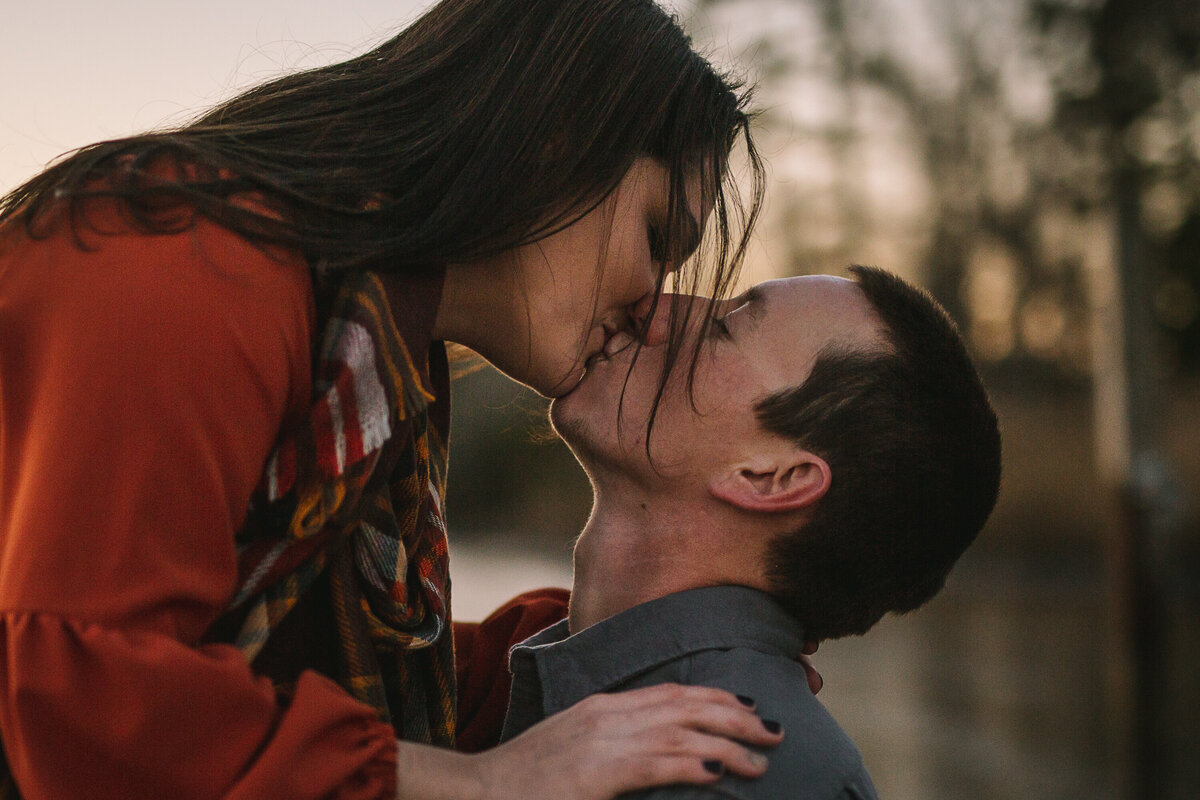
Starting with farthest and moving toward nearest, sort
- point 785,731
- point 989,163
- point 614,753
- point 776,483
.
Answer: point 989,163, point 776,483, point 785,731, point 614,753

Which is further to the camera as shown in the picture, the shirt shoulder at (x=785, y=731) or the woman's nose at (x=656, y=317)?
the woman's nose at (x=656, y=317)

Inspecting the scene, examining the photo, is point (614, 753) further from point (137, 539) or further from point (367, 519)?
point (137, 539)

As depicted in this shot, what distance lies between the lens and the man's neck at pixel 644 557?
192cm

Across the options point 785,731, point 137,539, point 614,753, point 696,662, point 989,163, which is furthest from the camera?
point 989,163

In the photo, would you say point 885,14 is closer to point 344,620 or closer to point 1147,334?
point 1147,334

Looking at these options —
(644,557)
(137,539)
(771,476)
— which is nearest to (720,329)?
(771,476)

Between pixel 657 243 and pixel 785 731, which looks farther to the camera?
pixel 657 243

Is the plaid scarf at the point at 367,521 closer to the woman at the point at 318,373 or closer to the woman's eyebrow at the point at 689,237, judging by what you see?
the woman at the point at 318,373

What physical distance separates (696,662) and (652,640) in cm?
8

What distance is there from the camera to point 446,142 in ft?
5.37

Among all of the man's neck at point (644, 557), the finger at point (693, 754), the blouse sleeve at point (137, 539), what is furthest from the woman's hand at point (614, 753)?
the man's neck at point (644, 557)

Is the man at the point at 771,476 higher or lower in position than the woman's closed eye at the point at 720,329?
lower

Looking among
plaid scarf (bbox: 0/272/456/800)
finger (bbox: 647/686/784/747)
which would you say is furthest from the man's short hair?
plaid scarf (bbox: 0/272/456/800)

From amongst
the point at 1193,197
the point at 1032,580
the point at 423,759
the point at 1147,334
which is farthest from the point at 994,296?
the point at 423,759
